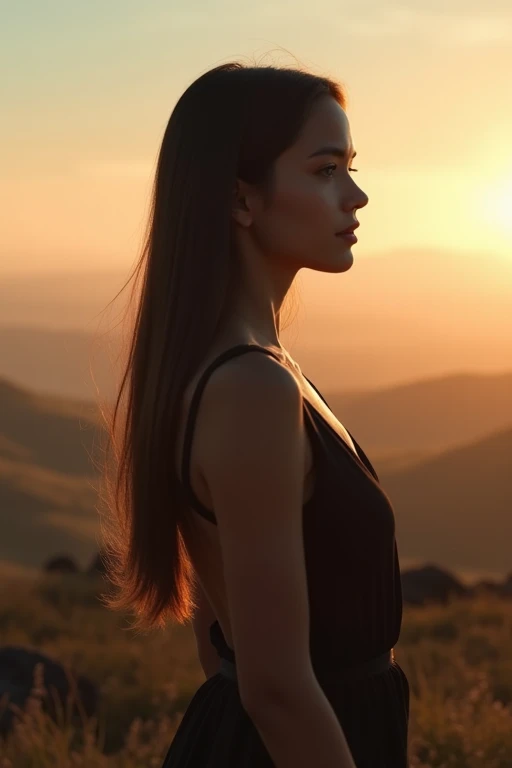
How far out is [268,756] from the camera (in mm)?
2057

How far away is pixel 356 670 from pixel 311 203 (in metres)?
0.88

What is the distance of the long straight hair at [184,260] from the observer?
80.1 inches

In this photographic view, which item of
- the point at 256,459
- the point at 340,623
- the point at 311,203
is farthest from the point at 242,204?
the point at 340,623

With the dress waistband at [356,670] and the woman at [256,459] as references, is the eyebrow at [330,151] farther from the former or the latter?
the dress waistband at [356,670]

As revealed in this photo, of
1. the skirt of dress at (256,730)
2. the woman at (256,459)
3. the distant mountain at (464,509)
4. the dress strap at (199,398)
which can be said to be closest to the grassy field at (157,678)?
the skirt of dress at (256,730)

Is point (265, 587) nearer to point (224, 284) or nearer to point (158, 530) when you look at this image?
point (158, 530)

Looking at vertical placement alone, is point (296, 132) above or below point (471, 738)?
above

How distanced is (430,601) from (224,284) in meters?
10.4

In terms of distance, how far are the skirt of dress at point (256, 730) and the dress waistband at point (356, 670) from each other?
0.04 feet

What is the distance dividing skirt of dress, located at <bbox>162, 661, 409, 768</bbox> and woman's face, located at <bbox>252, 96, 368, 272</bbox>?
2.68 ft

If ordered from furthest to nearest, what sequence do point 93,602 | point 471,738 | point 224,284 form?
point 93,602
point 471,738
point 224,284

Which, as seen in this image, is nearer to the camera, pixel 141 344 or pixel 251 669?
pixel 251 669

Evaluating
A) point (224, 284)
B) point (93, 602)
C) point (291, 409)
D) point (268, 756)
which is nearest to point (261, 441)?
point (291, 409)

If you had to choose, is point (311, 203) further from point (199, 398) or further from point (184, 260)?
point (199, 398)
